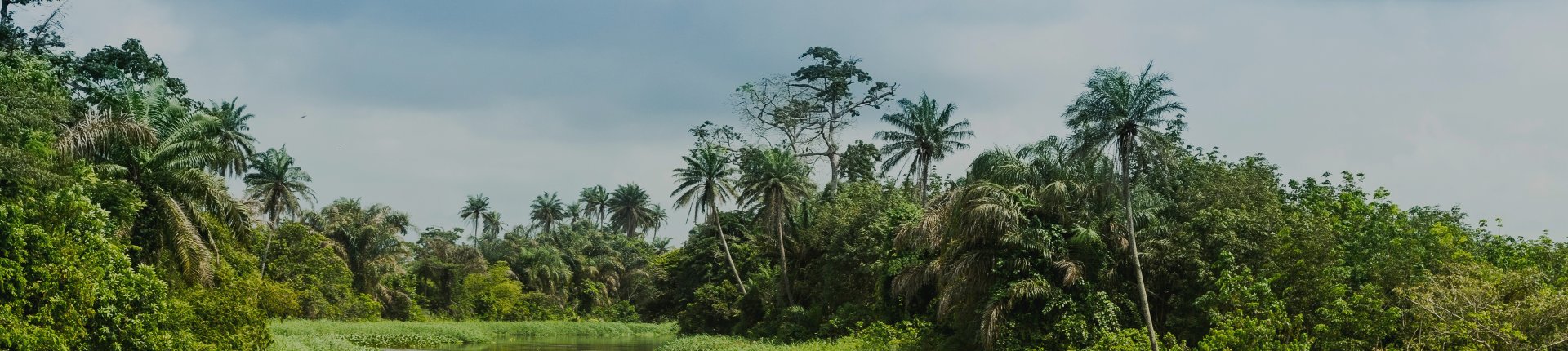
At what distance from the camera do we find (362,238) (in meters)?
64.8

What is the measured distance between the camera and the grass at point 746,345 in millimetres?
37312

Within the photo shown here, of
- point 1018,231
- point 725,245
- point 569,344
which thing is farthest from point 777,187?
point 1018,231

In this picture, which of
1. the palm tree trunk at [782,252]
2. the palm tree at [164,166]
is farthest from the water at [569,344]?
the palm tree at [164,166]

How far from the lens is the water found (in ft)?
169

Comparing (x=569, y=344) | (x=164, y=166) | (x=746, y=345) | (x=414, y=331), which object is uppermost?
(x=164, y=166)

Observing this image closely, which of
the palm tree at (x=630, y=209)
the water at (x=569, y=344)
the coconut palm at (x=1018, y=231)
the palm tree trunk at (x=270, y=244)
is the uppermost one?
the palm tree at (x=630, y=209)

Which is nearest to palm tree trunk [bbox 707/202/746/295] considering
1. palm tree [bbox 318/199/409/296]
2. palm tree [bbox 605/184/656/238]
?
palm tree [bbox 318/199/409/296]

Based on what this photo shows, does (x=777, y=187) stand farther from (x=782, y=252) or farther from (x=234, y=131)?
(x=234, y=131)

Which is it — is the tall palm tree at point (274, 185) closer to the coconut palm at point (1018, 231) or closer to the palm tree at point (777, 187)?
the palm tree at point (777, 187)

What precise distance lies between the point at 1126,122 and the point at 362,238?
5243 cm

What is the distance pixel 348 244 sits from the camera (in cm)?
6525

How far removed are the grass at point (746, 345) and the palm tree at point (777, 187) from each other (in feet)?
12.6

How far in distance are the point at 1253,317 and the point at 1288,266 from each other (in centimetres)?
243

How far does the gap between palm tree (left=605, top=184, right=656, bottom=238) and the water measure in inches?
1312
